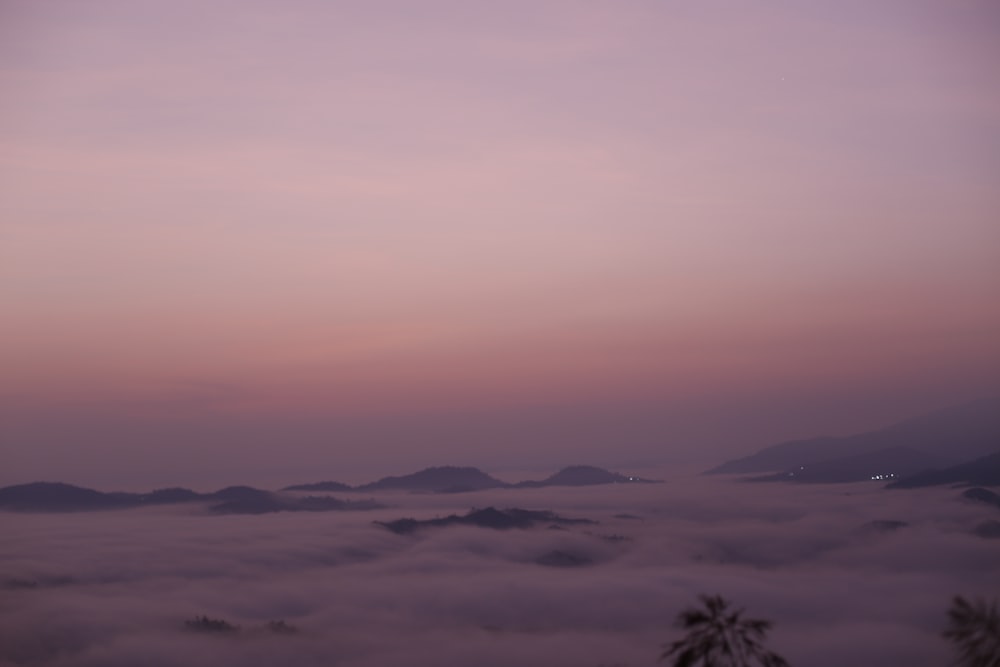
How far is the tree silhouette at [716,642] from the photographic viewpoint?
2667 cm

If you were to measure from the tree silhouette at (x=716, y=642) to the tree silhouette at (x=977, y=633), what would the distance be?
466 centimetres

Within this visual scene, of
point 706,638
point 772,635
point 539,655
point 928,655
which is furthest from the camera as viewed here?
point 772,635

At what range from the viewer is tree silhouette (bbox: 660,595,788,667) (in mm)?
26672

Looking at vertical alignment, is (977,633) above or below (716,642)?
below

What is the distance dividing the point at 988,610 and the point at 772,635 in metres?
173

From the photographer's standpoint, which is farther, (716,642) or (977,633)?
(977,633)

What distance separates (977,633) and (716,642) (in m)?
7.03

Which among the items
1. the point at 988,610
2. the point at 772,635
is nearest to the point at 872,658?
the point at 772,635

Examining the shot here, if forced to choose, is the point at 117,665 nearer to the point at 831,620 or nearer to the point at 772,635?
the point at 772,635

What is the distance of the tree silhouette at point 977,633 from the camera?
2673 centimetres

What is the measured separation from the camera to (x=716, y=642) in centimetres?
2692

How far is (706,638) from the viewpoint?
88.4 feet

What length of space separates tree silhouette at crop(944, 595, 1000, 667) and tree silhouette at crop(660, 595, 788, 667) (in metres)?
4.66

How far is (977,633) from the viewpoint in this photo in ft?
89.0
